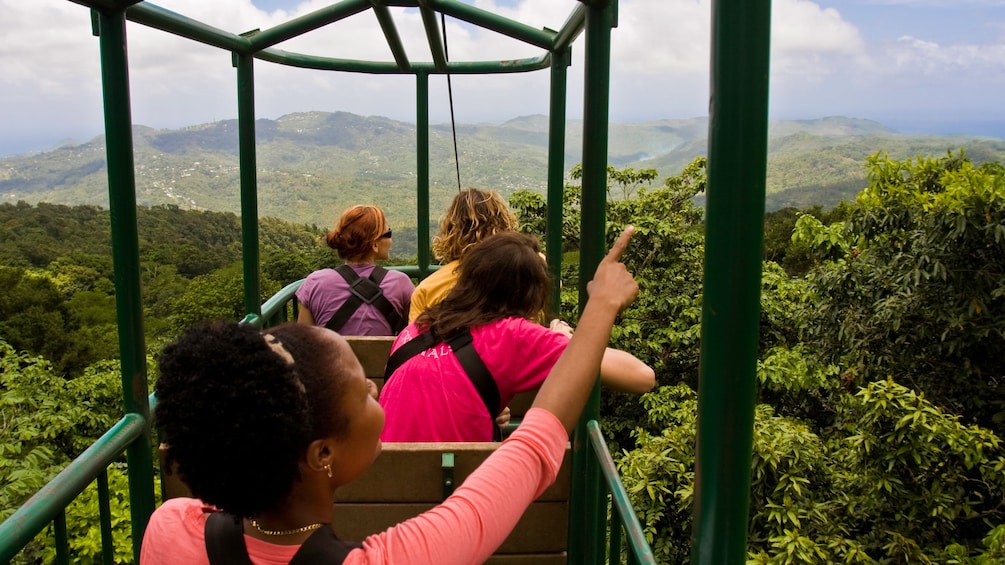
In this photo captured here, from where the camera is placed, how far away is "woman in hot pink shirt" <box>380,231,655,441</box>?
1723 millimetres

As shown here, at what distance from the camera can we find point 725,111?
0.88m

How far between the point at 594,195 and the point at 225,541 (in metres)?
1.05

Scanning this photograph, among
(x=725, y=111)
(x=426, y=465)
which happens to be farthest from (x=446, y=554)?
(x=426, y=465)

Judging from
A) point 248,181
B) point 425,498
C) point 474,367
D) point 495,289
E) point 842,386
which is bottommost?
point 842,386

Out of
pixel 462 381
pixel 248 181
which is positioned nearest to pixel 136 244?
pixel 462 381

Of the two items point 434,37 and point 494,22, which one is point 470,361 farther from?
point 434,37

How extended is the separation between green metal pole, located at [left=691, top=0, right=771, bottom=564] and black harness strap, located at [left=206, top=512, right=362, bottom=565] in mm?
388

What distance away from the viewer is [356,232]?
3268mm

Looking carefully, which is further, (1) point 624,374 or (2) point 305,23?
(2) point 305,23

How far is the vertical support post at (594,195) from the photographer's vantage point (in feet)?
5.77

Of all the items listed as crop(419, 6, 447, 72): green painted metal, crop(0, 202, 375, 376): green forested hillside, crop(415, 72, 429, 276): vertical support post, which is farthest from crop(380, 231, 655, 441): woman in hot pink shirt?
crop(0, 202, 375, 376): green forested hillside

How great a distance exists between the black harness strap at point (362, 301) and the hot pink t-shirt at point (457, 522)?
2178 mm

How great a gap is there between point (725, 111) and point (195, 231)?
34394 millimetres

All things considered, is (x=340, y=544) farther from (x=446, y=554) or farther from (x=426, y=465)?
(x=426, y=465)
